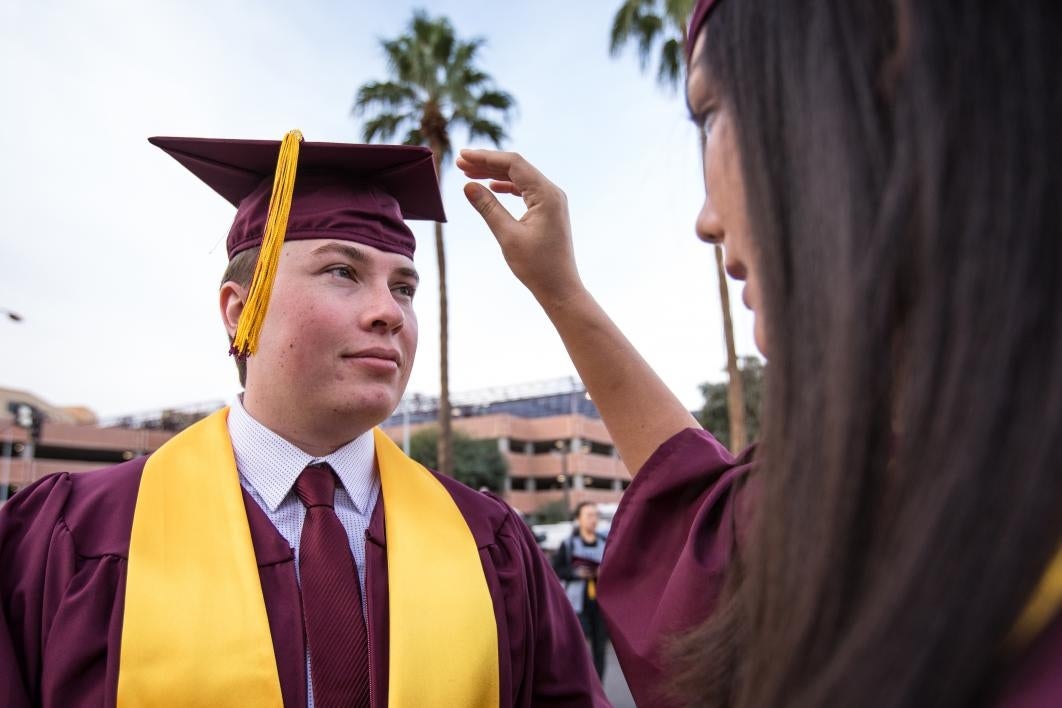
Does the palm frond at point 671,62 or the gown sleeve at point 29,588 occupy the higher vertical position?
the palm frond at point 671,62

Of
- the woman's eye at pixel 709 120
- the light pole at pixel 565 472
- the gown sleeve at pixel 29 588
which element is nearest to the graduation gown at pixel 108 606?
the gown sleeve at pixel 29 588

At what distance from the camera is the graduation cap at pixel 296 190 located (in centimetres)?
182

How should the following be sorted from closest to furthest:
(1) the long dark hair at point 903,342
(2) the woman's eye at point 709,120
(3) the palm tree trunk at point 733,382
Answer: (1) the long dark hair at point 903,342 < (2) the woman's eye at point 709,120 < (3) the palm tree trunk at point 733,382

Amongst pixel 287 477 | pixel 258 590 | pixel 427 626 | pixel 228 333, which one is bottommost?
pixel 427 626

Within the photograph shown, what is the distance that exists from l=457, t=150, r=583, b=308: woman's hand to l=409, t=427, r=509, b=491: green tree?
3632 cm

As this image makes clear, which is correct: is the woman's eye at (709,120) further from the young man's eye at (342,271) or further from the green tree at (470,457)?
the green tree at (470,457)

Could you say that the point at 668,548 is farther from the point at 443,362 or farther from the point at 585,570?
the point at 443,362

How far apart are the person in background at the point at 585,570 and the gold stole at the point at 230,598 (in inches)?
218

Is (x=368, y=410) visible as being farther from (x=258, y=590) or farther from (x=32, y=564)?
(x=32, y=564)

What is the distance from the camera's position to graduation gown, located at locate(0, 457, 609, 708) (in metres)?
1.46

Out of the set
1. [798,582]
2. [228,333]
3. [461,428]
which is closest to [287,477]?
[228,333]

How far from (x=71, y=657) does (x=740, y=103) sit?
1.59 m

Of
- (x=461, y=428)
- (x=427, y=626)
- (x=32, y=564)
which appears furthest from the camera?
(x=461, y=428)

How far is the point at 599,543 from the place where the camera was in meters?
7.99
